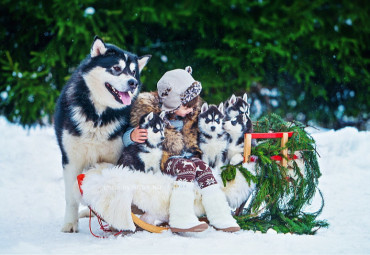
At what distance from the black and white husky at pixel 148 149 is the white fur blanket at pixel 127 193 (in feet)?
0.38

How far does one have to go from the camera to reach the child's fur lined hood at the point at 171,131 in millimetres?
3332

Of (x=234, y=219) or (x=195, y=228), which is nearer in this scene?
(x=195, y=228)

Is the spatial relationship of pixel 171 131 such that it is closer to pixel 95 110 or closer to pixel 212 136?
pixel 212 136

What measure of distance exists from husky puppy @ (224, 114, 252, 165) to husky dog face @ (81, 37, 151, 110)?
0.92 meters

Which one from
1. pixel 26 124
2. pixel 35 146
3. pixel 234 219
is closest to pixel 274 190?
pixel 234 219

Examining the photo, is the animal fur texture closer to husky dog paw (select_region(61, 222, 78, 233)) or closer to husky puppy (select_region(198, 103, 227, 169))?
husky puppy (select_region(198, 103, 227, 169))

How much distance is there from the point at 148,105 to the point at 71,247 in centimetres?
138

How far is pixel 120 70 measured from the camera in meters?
3.16

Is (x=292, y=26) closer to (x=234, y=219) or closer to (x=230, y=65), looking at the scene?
(x=230, y=65)

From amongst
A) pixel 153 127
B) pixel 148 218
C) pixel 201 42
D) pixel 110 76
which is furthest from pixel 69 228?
pixel 201 42

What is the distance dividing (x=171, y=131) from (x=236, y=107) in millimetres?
661

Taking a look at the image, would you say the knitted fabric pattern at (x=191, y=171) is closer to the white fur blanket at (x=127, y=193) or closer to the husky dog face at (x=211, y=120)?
the white fur blanket at (x=127, y=193)

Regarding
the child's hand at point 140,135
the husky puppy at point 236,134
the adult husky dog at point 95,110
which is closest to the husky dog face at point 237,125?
the husky puppy at point 236,134

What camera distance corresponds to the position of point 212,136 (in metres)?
3.40
